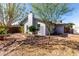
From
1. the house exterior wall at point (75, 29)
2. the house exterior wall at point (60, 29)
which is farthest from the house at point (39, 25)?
the house exterior wall at point (75, 29)

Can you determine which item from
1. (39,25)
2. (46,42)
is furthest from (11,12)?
(46,42)

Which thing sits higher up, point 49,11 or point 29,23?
point 49,11

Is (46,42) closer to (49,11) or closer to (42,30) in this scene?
(42,30)

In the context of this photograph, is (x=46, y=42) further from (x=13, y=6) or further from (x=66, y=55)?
(x=13, y=6)

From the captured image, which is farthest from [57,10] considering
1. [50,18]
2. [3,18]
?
[3,18]

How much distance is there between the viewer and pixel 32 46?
3.48 meters

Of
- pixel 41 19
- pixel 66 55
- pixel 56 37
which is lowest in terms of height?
pixel 66 55

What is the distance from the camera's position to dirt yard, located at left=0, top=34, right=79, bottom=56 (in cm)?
345

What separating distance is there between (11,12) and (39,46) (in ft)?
2.23

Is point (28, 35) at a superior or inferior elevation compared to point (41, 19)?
inferior

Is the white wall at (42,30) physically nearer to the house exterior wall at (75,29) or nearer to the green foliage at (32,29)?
the green foliage at (32,29)

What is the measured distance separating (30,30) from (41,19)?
0.24 metres

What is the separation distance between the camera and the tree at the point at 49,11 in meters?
3.46

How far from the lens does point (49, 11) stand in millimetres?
3467
